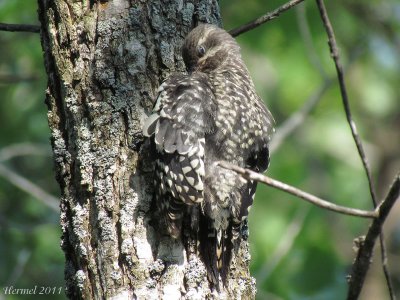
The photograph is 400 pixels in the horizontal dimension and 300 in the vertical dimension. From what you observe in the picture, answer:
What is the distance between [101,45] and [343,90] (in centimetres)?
159

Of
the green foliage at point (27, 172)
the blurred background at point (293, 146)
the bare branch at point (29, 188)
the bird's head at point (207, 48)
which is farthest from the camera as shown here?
the green foliage at point (27, 172)

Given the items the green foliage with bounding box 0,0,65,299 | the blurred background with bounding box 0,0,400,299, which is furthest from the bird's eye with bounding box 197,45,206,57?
the green foliage with bounding box 0,0,65,299

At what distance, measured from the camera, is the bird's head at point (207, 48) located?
4312mm

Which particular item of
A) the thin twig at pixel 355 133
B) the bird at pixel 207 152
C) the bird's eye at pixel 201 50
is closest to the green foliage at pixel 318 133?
the bird's eye at pixel 201 50

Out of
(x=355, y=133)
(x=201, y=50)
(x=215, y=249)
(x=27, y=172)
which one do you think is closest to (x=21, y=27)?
(x=201, y=50)

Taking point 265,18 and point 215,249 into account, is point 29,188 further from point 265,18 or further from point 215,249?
point 215,249

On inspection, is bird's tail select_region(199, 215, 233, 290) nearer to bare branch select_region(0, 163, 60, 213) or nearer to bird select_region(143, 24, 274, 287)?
bird select_region(143, 24, 274, 287)

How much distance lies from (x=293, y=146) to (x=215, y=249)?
7.81m

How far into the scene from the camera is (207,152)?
4.06 m

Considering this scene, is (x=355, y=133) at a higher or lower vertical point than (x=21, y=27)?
lower

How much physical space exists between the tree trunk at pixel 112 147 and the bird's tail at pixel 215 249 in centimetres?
Answer: 5

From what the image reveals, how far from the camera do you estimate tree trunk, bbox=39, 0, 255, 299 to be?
368 centimetres

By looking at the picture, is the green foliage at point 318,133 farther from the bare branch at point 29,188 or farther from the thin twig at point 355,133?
the thin twig at point 355,133

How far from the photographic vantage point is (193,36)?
4312 mm
